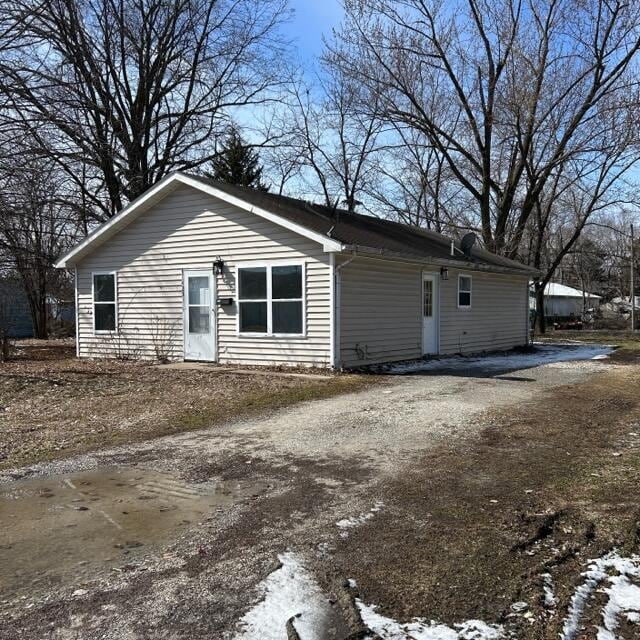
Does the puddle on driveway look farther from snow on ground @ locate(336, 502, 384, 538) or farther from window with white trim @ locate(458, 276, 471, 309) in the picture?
window with white trim @ locate(458, 276, 471, 309)

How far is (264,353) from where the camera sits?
42.7 ft

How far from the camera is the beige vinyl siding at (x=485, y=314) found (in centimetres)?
1590

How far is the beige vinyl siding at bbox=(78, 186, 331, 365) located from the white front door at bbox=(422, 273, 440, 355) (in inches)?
145

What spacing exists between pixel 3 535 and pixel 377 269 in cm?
1004

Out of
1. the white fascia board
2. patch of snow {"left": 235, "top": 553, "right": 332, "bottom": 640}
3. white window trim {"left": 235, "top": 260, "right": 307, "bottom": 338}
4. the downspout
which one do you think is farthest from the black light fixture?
patch of snow {"left": 235, "top": 553, "right": 332, "bottom": 640}

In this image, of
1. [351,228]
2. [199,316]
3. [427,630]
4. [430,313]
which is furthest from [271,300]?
[427,630]

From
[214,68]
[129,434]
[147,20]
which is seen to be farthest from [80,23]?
[129,434]

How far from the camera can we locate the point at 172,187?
45.3 feet

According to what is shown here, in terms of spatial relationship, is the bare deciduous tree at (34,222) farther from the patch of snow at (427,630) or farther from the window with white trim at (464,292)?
the patch of snow at (427,630)

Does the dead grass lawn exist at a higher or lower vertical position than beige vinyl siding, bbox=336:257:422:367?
lower

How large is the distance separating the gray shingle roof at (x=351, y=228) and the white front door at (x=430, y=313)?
66 centimetres

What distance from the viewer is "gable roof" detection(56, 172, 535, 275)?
12.1 m

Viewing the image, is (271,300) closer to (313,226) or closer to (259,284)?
(259,284)

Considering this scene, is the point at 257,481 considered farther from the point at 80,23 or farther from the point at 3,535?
the point at 80,23
